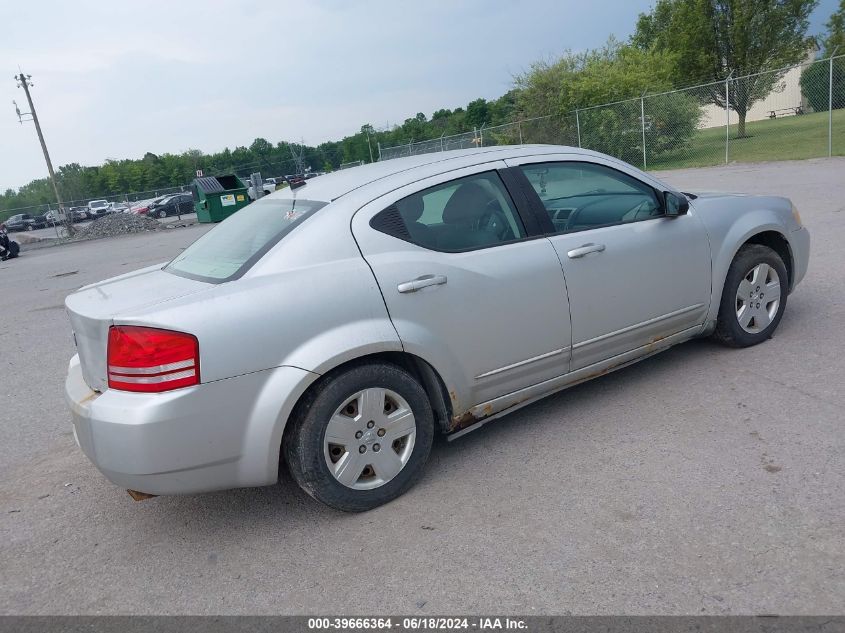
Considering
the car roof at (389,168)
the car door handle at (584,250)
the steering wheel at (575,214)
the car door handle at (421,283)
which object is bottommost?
the car door handle at (584,250)

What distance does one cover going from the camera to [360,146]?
77.1 metres

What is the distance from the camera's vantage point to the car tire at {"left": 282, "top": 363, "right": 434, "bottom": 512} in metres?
3.10

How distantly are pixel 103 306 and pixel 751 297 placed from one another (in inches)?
159

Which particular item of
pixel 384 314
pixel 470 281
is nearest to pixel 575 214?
pixel 470 281

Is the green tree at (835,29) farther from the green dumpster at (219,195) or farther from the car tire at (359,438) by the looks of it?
the car tire at (359,438)

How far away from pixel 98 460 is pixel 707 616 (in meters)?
2.48

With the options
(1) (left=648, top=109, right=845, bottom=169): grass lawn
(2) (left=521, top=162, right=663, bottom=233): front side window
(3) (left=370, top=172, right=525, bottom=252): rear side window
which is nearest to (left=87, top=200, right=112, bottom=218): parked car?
(1) (left=648, top=109, right=845, bottom=169): grass lawn

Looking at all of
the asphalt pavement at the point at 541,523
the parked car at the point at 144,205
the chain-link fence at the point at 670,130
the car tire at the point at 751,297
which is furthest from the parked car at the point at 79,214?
the car tire at the point at 751,297

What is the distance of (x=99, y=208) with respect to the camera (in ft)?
175

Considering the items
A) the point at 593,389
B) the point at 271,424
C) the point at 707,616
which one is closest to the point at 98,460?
the point at 271,424

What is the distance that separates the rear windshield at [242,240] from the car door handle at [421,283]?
61cm

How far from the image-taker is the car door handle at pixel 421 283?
334 centimetres

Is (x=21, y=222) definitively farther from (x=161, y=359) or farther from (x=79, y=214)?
(x=161, y=359)

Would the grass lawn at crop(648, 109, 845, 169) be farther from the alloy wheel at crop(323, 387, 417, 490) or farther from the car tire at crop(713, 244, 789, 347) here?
the alloy wheel at crop(323, 387, 417, 490)
